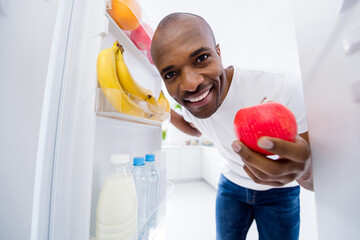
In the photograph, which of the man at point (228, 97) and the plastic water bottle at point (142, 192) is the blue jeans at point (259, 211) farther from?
the plastic water bottle at point (142, 192)

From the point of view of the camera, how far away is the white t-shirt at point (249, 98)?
0.59 m

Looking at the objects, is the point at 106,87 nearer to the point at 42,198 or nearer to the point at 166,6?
the point at 42,198

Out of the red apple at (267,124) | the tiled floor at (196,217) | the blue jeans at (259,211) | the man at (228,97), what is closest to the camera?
the red apple at (267,124)

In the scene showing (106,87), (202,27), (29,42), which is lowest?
(106,87)

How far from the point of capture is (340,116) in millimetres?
168

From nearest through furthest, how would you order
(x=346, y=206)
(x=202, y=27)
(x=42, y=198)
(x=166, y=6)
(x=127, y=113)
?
(x=346, y=206)
(x=42, y=198)
(x=127, y=113)
(x=202, y=27)
(x=166, y=6)

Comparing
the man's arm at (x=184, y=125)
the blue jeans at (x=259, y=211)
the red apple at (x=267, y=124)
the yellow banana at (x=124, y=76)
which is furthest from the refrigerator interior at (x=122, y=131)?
the blue jeans at (x=259, y=211)

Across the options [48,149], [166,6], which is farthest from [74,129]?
[166,6]

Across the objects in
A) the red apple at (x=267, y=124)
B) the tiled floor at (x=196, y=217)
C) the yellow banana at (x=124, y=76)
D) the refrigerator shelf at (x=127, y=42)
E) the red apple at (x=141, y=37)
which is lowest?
the tiled floor at (x=196, y=217)

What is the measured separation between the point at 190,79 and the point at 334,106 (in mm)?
408

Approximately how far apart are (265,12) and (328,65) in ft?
6.95

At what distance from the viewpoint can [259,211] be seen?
31.1 inches

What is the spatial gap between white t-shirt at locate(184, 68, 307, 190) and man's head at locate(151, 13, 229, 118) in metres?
0.10

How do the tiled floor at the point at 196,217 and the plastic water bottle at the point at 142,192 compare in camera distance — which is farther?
the tiled floor at the point at 196,217
